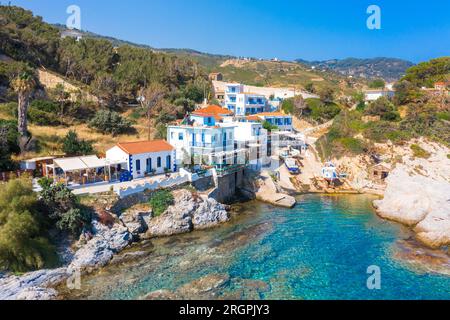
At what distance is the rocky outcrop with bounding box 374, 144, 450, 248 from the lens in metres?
26.2

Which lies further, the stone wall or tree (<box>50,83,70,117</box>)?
tree (<box>50,83,70,117</box>)

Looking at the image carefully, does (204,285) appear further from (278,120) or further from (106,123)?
(278,120)

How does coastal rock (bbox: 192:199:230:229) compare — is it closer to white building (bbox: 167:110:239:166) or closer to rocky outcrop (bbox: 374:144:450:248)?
white building (bbox: 167:110:239:166)

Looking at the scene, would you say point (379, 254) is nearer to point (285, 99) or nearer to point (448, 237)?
point (448, 237)

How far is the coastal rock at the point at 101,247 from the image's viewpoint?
20.3 m

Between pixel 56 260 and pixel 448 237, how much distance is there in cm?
2470

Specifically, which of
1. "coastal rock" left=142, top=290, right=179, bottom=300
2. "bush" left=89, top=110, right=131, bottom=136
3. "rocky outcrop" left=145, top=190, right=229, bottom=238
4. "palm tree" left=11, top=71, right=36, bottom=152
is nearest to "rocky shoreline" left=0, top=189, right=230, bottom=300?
"rocky outcrop" left=145, top=190, right=229, bottom=238

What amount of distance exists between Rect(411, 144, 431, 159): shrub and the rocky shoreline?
24196mm

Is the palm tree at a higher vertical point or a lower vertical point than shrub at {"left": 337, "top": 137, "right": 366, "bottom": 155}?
higher

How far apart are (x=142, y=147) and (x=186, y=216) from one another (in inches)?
308

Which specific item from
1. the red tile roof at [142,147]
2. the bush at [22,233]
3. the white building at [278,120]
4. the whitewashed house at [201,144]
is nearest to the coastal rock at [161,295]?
the bush at [22,233]

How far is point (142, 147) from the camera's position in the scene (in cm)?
3116

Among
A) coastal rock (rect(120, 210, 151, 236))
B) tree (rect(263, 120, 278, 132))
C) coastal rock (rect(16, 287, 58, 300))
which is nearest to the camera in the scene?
coastal rock (rect(16, 287, 58, 300))

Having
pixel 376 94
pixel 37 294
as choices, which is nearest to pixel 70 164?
pixel 37 294
